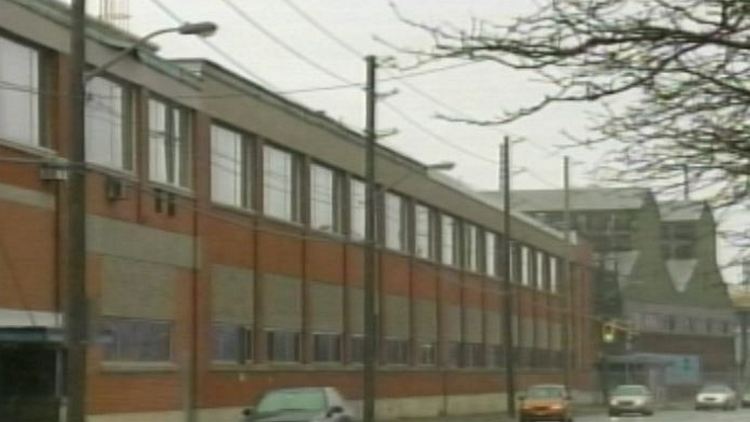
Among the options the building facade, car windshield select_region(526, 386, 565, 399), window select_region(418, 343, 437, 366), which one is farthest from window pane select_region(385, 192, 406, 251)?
the building facade

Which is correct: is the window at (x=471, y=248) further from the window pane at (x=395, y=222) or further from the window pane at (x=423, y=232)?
the window pane at (x=395, y=222)

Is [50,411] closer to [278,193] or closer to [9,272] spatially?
[9,272]

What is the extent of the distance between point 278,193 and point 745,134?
4170cm

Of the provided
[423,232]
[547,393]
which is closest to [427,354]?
[423,232]

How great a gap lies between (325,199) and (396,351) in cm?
982

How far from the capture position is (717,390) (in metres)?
88.9

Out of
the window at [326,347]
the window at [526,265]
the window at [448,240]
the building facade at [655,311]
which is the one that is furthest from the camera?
the building facade at [655,311]

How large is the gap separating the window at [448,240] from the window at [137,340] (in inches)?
1257

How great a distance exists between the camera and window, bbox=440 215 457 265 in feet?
249

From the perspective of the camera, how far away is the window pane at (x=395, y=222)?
218ft

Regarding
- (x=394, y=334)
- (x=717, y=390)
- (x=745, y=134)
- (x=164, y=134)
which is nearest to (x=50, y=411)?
(x=164, y=134)

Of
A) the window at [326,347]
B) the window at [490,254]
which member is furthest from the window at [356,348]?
the window at [490,254]

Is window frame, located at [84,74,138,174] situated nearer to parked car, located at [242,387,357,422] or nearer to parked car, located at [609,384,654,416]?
parked car, located at [242,387,357,422]

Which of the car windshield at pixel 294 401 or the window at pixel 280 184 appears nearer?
the car windshield at pixel 294 401
